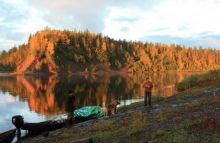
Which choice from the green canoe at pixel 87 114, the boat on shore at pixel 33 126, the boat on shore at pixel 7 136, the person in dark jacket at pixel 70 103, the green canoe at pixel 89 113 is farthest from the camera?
the green canoe at pixel 89 113

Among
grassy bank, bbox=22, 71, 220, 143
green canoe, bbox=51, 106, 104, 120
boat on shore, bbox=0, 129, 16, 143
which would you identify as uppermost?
grassy bank, bbox=22, 71, 220, 143

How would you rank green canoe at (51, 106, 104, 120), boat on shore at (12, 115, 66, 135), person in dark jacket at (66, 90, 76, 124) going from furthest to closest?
1. green canoe at (51, 106, 104, 120)
2. boat on shore at (12, 115, 66, 135)
3. person in dark jacket at (66, 90, 76, 124)

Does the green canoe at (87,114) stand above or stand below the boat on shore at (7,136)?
above

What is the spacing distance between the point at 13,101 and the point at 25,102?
233 cm

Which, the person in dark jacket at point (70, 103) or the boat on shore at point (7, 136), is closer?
the boat on shore at point (7, 136)

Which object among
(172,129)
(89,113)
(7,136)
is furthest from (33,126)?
(172,129)

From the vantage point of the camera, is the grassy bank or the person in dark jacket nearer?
the grassy bank

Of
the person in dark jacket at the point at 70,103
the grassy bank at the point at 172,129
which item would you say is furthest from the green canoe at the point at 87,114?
the grassy bank at the point at 172,129

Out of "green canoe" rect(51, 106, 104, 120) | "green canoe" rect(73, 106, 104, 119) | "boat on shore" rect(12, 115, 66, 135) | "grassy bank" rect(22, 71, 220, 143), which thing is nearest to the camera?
"grassy bank" rect(22, 71, 220, 143)

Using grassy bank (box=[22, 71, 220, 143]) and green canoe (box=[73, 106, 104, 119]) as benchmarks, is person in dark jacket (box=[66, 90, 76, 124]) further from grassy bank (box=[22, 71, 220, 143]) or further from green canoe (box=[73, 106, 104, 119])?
grassy bank (box=[22, 71, 220, 143])

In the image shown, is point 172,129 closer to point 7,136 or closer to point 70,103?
point 70,103

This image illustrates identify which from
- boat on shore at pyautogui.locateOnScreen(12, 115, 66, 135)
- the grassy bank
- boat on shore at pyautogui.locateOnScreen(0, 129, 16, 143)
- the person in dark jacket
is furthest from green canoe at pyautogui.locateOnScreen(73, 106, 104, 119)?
the grassy bank

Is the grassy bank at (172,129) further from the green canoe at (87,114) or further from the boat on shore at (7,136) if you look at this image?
the green canoe at (87,114)

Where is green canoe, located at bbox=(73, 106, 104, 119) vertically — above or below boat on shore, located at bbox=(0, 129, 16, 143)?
above
